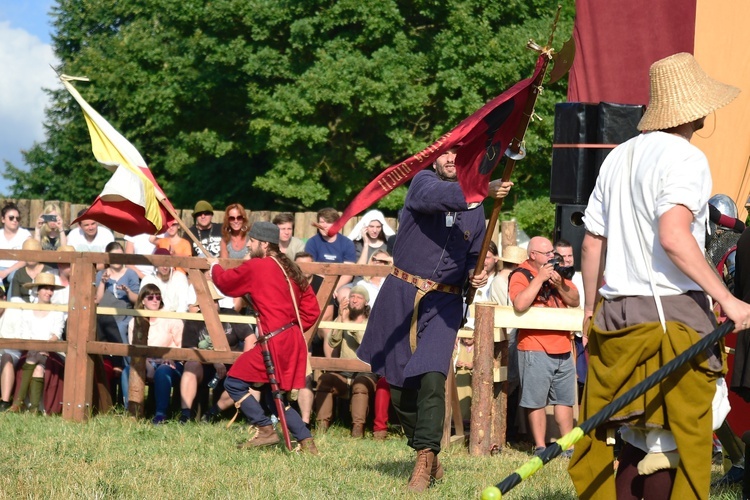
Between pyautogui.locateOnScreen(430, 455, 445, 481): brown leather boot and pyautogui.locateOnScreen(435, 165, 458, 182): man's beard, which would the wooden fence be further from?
pyautogui.locateOnScreen(435, 165, 458, 182): man's beard

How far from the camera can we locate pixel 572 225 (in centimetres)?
1006

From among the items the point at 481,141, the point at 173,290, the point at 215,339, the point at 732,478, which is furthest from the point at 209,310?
the point at 732,478

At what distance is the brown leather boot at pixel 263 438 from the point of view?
8.12 m

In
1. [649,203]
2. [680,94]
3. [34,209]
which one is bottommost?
[34,209]

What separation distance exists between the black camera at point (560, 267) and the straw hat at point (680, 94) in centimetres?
387

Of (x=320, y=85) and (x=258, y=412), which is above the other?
(x=320, y=85)

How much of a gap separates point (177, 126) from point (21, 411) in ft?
52.5

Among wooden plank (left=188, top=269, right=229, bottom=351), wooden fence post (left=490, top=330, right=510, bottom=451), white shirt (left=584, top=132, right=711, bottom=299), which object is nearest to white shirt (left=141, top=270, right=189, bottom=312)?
wooden plank (left=188, top=269, right=229, bottom=351)

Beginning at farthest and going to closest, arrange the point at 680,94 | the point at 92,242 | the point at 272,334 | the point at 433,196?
the point at 92,242, the point at 272,334, the point at 433,196, the point at 680,94

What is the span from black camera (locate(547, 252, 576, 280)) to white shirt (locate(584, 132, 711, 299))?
385cm

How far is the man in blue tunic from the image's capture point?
6.38 metres

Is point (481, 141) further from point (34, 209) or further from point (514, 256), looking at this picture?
point (34, 209)

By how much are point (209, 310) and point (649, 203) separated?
17.8 ft

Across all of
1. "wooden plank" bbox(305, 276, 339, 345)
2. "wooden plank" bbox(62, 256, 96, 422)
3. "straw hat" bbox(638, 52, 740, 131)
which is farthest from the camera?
"wooden plank" bbox(62, 256, 96, 422)
